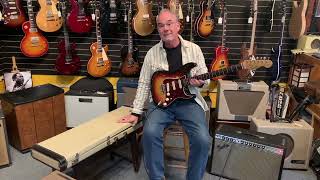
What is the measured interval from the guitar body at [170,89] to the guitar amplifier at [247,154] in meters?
0.40

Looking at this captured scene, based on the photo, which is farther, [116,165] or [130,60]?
[130,60]

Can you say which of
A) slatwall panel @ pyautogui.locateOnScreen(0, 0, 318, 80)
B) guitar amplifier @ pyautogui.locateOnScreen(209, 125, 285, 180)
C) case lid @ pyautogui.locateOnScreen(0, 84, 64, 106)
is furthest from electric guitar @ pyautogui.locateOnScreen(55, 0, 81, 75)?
guitar amplifier @ pyautogui.locateOnScreen(209, 125, 285, 180)

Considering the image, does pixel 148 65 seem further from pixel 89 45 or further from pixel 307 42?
pixel 307 42

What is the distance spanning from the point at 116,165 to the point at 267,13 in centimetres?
204

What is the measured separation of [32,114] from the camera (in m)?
2.60

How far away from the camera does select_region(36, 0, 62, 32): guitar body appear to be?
2838 mm

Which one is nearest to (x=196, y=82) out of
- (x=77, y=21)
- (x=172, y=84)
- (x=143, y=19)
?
(x=172, y=84)

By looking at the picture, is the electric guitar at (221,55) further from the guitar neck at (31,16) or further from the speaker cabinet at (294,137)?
the guitar neck at (31,16)

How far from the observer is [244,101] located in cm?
282

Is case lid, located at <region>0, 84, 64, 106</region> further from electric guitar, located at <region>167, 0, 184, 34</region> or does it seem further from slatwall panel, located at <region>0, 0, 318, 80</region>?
electric guitar, located at <region>167, 0, 184, 34</region>

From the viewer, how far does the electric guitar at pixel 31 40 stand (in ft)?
9.43

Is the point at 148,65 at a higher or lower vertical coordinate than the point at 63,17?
lower

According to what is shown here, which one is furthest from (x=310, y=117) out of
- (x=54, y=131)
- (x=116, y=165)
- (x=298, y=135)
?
(x=54, y=131)

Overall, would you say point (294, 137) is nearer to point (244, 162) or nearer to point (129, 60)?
point (244, 162)
